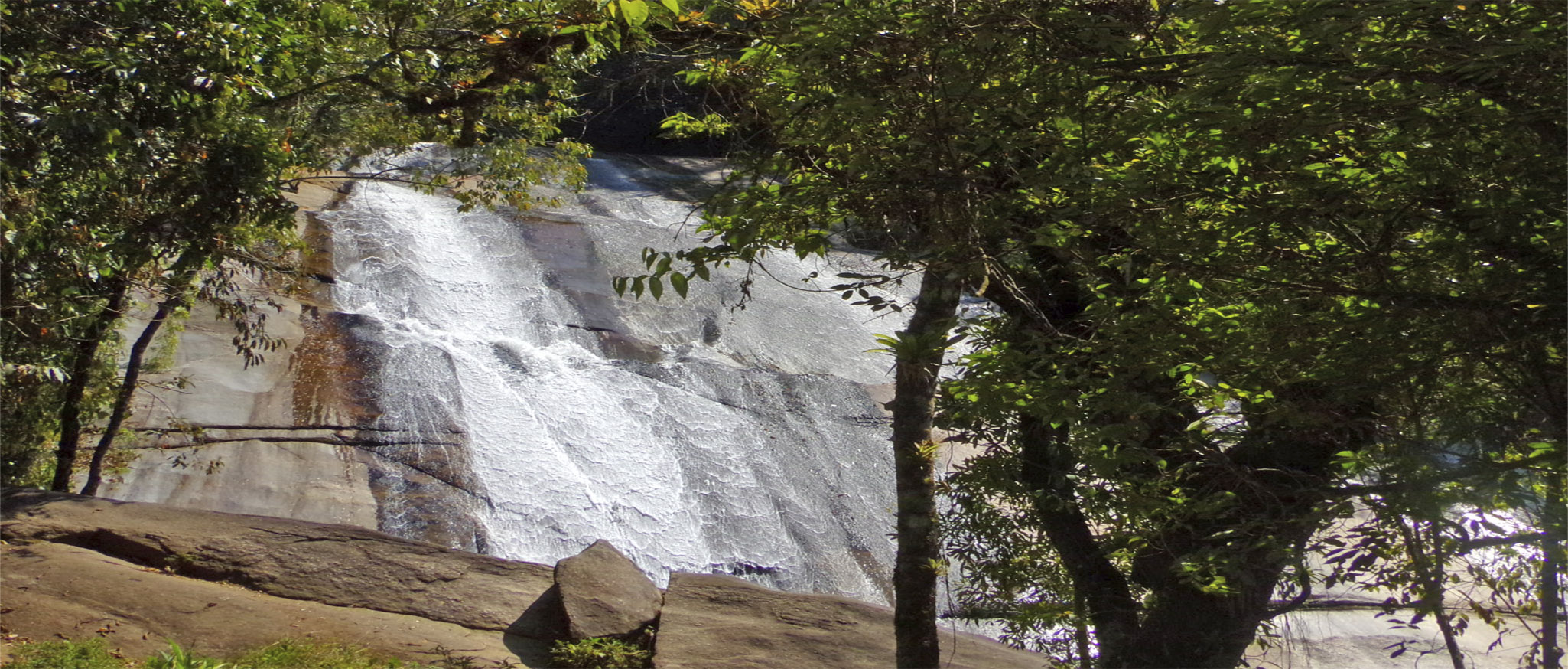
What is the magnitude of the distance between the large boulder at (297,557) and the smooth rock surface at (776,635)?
104 centimetres

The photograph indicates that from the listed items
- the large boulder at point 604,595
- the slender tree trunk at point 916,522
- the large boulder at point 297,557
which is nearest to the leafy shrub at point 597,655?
the large boulder at point 604,595

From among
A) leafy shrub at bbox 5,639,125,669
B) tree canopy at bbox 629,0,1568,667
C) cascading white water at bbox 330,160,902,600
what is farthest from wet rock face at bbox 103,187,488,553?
tree canopy at bbox 629,0,1568,667

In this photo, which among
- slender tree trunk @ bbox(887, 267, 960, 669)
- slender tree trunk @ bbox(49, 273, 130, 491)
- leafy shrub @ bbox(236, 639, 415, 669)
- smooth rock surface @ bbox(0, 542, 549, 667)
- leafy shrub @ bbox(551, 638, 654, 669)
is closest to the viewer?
slender tree trunk @ bbox(887, 267, 960, 669)

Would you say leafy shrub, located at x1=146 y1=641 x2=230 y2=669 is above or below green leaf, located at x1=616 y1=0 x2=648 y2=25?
below

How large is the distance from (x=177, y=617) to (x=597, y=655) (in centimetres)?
274

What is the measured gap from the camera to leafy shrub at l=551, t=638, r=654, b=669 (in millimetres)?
7801

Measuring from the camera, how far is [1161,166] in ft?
11.4

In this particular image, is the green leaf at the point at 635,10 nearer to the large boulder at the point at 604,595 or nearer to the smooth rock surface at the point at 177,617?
the smooth rock surface at the point at 177,617

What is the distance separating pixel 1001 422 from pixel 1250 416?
2.03m

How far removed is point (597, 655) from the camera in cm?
786

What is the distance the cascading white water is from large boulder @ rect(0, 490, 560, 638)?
2.08 m

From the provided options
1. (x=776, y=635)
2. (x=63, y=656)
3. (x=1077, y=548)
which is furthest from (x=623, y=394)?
(x=1077, y=548)

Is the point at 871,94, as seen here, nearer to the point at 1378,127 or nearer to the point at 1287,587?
the point at 1378,127

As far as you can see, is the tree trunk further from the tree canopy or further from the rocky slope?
the rocky slope
